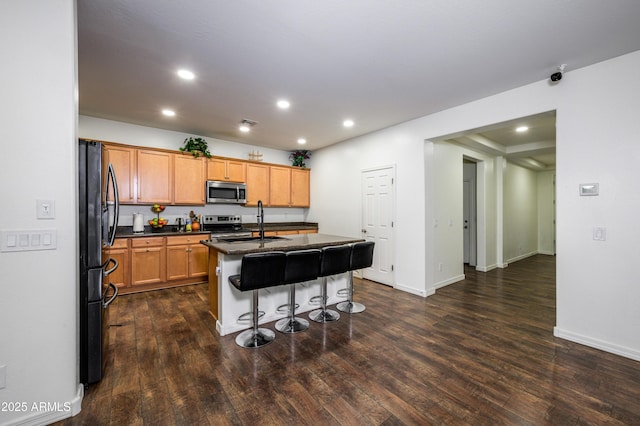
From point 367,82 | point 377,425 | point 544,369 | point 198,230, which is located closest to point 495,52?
point 367,82

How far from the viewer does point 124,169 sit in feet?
14.3

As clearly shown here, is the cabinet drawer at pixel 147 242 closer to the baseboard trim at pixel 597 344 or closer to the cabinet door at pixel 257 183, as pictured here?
the cabinet door at pixel 257 183

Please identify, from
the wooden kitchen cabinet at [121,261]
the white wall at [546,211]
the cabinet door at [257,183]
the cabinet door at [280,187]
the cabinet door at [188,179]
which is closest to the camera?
the wooden kitchen cabinet at [121,261]

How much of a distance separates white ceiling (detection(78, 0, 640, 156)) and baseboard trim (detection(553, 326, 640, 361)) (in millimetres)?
2710

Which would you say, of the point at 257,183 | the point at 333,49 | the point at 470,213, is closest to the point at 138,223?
A: the point at 257,183

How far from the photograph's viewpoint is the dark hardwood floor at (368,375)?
5.85 feet

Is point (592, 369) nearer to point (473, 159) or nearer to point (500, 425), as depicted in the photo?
point (500, 425)

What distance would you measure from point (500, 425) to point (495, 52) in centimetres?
294

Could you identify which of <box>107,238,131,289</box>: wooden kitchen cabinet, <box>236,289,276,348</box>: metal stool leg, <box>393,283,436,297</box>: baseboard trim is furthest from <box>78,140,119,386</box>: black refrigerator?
<box>393,283,436,297</box>: baseboard trim

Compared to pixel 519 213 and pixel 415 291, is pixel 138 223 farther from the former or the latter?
pixel 519 213

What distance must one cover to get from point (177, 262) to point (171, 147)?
→ 2.14 m

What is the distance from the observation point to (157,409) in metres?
1.82

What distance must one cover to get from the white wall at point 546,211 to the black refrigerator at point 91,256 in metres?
10.4

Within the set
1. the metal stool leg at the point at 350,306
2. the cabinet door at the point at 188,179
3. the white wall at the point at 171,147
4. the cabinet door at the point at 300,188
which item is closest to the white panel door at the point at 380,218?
the metal stool leg at the point at 350,306
